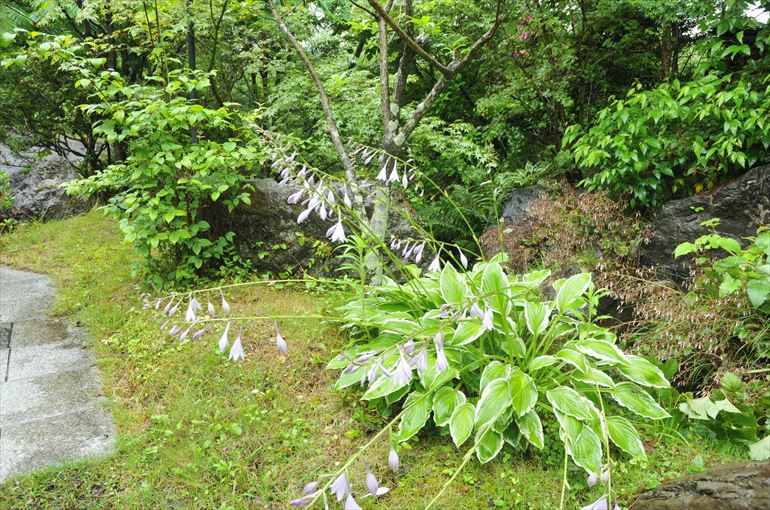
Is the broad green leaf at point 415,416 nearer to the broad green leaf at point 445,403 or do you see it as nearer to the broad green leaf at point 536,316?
the broad green leaf at point 445,403

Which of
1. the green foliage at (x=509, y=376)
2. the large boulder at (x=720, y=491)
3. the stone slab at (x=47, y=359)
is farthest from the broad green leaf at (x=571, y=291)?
the stone slab at (x=47, y=359)

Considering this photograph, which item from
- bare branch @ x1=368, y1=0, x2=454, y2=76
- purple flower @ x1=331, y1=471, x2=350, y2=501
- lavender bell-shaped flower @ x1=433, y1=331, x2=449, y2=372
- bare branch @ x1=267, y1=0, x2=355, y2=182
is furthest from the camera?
bare branch @ x1=267, y1=0, x2=355, y2=182

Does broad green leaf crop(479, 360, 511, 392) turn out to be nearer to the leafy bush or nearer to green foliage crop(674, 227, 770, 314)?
green foliage crop(674, 227, 770, 314)

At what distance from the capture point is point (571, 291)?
9.12 ft

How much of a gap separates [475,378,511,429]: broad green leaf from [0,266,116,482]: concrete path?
6.03 feet

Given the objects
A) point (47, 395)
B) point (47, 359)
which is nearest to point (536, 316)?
point (47, 395)

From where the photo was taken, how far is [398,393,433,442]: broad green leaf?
234 centimetres

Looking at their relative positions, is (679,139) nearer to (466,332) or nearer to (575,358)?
(575,358)

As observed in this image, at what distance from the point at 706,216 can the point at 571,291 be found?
1.47 meters

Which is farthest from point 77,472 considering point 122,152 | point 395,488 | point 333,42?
point 122,152

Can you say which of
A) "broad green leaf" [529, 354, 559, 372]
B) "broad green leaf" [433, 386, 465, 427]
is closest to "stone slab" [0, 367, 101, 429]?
"broad green leaf" [433, 386, 465, 427]

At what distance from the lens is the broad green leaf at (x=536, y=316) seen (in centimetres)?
261

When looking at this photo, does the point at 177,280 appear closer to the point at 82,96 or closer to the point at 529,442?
the point at 529,442

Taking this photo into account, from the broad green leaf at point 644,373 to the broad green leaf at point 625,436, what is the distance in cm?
27
